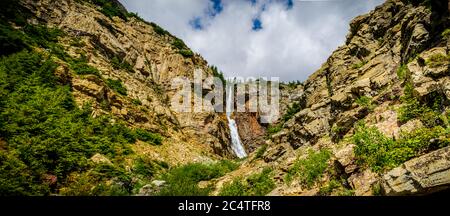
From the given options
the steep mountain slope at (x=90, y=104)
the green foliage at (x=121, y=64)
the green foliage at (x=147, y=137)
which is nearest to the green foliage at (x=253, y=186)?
the steep mountain slope at (x=90, y=104)

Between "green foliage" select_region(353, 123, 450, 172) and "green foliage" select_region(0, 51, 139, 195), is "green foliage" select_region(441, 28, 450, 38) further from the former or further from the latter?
"green foliage" select_region(0, 51, 139, 195)

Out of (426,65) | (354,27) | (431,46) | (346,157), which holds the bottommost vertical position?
(346,157)

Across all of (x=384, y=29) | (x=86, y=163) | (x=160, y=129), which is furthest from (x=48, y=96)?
(x=384, y=29)

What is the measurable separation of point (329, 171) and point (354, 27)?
18345mm

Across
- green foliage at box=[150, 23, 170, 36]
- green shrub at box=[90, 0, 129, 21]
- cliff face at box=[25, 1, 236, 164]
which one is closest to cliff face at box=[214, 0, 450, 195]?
cliff face at box=[25, 1, 236, 164]

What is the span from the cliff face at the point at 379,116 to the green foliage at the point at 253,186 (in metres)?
0.55

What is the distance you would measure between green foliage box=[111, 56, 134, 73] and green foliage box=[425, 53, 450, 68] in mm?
31477

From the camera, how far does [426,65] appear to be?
11711mm

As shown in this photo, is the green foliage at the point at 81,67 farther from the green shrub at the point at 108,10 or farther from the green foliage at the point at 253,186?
the green foliage at the point at 253,186

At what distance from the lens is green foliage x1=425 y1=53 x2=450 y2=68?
11166mm

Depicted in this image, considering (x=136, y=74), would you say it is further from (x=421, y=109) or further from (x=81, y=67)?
(x=421, y=109)

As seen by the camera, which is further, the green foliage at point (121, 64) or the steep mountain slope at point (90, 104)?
the green foliage at point (121, 64)

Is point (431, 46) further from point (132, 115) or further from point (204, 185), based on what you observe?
point (132, 115)

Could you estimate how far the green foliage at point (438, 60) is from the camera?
11166 millimetres
